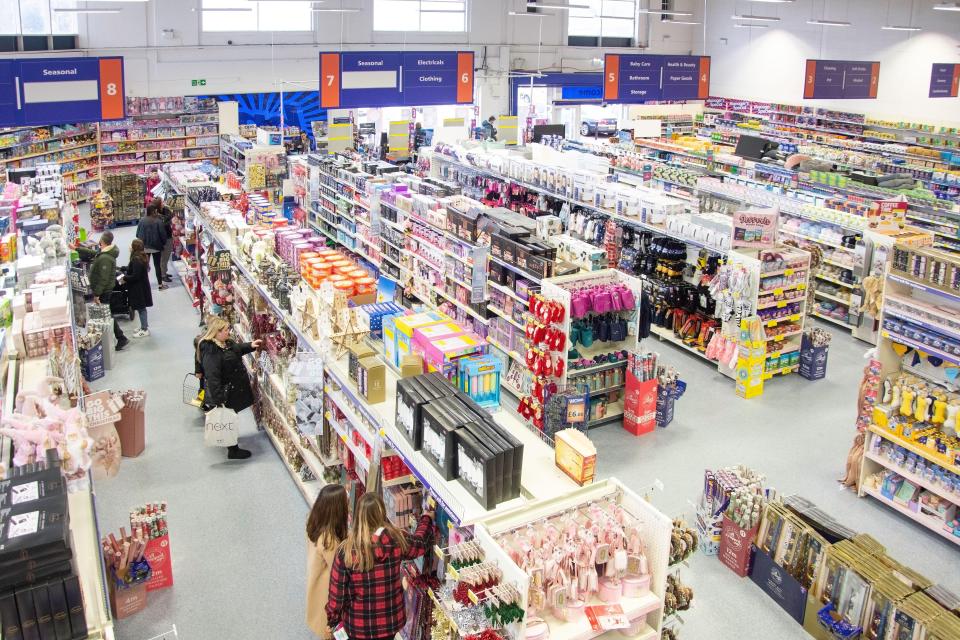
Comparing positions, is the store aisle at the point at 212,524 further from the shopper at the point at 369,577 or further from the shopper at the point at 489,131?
the shopper at the point at 489,131

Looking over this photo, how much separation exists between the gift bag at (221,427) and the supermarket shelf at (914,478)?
6.13m

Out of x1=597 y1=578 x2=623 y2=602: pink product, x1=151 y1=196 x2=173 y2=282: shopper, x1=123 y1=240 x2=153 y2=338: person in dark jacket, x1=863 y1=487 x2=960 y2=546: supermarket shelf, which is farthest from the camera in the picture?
x1=151 y1=196 x2=173 y2=282: shopper

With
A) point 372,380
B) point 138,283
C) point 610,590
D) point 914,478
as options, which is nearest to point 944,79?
point 914,478

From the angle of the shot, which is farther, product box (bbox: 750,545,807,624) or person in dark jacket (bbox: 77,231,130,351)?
person in dark jacket (bbox: 77,231,130,351)

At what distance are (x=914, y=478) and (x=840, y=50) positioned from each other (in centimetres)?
2019

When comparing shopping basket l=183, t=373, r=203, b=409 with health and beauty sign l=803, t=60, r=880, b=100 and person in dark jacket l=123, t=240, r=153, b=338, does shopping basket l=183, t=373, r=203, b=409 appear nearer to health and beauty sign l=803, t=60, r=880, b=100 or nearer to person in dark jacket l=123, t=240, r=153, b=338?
person in dark jacket l=123, t=240, r=153, b=338

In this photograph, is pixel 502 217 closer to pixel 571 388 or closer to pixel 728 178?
pixel 571 388

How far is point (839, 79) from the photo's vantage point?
18.2 metres

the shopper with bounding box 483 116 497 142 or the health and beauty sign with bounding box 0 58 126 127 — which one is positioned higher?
the health and beauty sign with bounding box 0 58 126 127

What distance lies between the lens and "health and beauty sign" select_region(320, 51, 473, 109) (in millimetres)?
13344

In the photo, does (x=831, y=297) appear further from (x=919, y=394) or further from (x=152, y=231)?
(x=152, y=231)

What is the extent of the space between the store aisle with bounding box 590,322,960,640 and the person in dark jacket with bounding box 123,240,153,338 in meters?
6.71

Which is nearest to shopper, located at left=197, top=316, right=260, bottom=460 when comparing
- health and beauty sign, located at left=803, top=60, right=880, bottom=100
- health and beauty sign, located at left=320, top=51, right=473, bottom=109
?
health and beauty sign, located at left=320, top=51, right=473, bottom=109

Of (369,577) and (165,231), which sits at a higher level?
(165,231)
